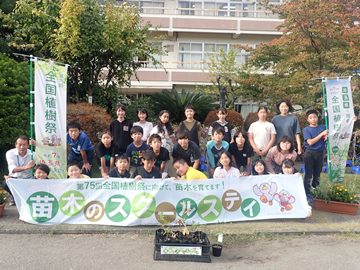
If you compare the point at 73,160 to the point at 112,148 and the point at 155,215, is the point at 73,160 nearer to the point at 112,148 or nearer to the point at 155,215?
the point at 112,148

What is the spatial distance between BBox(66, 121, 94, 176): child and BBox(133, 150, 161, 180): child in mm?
1228

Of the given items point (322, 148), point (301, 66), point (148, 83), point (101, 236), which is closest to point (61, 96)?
point (101, 236)

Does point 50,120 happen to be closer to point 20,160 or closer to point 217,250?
point 20,160

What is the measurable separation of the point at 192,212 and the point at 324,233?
77.4 inches

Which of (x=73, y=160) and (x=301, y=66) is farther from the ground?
(x=301, y=66)

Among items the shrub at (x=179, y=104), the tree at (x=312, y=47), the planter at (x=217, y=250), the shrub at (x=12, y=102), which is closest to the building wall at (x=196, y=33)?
the shrub at (x=179, y=104)

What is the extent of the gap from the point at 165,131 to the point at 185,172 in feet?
4.25

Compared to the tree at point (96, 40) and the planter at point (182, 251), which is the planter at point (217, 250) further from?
the tree at point (96, 40)

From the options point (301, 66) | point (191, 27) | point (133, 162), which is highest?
point (191, 27)

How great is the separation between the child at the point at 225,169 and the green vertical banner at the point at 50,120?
271cm

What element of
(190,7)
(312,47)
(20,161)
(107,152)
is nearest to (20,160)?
(20,161)

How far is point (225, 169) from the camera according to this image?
21.0 feet

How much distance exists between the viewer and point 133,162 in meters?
6.64

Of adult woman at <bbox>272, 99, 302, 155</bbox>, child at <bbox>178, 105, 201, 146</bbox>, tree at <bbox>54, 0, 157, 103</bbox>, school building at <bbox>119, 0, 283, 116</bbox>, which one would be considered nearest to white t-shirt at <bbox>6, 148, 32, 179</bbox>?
child at <bbox>178, 105, 201, 146</bbox>
